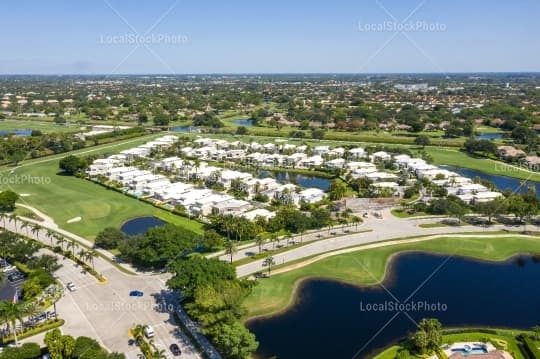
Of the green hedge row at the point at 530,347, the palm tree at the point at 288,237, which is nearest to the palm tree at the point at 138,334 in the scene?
the palm tree at the point at 288,237

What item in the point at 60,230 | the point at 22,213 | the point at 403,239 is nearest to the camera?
the point at 403,239

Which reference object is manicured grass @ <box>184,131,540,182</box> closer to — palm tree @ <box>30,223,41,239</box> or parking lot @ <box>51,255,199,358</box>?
palm tree @ <box>30,223,41,239</box>

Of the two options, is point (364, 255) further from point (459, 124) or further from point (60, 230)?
point (459, 124)

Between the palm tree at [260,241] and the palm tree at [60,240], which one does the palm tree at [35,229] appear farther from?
the palm tree at [260,241]

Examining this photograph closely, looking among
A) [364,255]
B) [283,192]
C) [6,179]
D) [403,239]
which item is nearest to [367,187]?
[283,192]

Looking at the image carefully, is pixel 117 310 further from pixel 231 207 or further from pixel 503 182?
pixel 503 182
